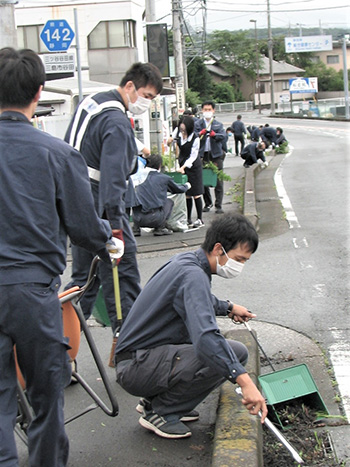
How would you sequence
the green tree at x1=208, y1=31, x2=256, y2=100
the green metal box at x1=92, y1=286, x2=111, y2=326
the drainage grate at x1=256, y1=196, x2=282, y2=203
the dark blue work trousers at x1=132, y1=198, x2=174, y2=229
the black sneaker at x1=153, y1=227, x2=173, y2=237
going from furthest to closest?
the green tree at x1=208, y1=31, x2=256, y2=100
the drainage grate at x1=256, y1=196, x2=282, y2=203
the black sneaker at x1=153, y1=227, x2=173, y2=237
the dark blue work trousers at x1=132, y1=198, x2=174, y2=229
the green metal box at x1=92, y1=286, x2=111, y2=326

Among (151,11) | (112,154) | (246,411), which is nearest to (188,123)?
(112,154)

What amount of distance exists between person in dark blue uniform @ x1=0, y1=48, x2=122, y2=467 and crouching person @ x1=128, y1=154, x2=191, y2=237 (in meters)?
6.32

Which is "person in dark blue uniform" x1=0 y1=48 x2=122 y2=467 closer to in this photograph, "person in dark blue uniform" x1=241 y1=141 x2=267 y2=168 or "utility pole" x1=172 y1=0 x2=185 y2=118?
"person in dark blue uniform" x1=241 y1=141 x2=267 y2=168

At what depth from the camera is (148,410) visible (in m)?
3.86

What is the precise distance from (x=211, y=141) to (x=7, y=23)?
4.39 m

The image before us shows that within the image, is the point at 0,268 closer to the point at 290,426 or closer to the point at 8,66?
the point at 8,66

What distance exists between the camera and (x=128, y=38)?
34812mm

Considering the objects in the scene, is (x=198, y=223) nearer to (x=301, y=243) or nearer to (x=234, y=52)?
(x=301, y=243)

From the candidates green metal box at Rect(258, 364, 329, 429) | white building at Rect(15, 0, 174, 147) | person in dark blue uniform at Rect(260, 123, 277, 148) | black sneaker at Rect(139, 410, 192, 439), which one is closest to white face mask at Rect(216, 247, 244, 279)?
green metal box at Rect(258, 364, 329, 429)

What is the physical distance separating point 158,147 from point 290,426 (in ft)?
38.4

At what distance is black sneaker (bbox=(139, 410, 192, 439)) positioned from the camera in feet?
12.1

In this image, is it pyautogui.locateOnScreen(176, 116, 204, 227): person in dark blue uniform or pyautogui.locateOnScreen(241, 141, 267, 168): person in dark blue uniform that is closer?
pyautogui.locateOnScreen(176, 116, 204, 227): person in dark blue uniform

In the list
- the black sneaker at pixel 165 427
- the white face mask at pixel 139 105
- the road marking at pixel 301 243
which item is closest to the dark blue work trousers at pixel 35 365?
the black sneaker at pixel 165 427

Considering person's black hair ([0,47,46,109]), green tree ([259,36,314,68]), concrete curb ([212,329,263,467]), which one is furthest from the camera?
green tree ([259,36,314,68])
